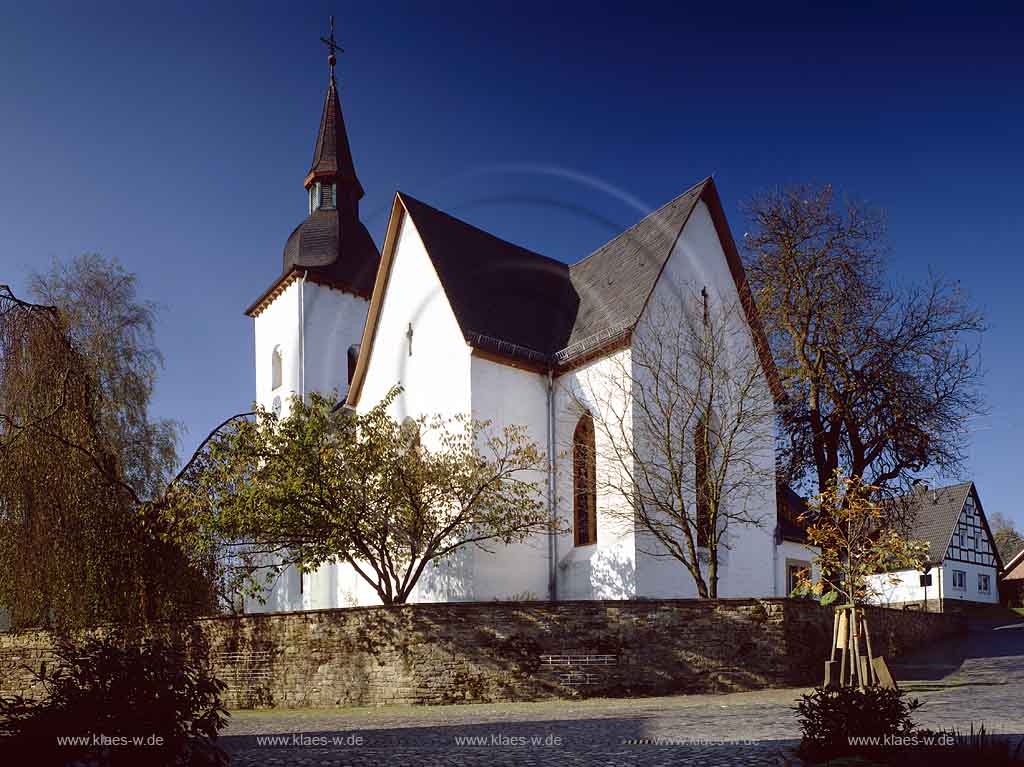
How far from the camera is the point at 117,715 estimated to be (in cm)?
639

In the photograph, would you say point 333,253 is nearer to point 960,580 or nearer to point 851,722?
point 851,722

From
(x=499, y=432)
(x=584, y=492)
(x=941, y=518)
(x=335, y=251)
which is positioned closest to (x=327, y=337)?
(x=335, y=251)

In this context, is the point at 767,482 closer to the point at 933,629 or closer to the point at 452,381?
the point at 933,629

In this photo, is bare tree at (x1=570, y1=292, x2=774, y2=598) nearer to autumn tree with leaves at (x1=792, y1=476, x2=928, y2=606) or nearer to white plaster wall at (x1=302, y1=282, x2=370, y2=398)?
autumn tree with leaves at (x1=792, y1=476, x2=928, y2=606)

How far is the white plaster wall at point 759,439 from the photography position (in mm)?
23156

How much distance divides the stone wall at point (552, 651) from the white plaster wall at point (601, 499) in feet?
15.0

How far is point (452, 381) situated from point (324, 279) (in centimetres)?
1315

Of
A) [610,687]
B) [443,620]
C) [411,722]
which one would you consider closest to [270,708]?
[443,620]

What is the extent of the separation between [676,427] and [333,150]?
21.6m

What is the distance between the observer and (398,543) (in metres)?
19.2

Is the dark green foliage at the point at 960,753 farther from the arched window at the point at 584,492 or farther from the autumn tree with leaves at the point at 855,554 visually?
the arched window at the point at 584,492

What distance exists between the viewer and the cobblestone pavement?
891cm

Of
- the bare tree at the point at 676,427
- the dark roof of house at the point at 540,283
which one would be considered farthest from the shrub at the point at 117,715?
the dark roof of house at the point at 540,283

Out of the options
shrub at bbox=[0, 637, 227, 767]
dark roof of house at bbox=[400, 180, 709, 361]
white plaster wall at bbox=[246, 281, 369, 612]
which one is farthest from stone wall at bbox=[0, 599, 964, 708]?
white plaster wall at bbox=[246, 281, 369, 612]
